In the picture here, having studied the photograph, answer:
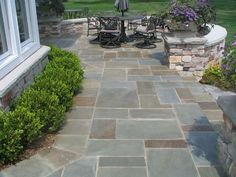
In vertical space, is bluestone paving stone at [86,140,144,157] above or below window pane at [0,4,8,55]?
below

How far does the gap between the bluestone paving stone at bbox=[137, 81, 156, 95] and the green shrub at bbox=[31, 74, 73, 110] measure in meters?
1.39

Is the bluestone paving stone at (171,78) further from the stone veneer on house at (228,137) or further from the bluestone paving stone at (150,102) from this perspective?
the stone veneer on house at (228,137)

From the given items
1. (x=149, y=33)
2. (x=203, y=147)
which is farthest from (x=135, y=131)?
(x=149, y=33)

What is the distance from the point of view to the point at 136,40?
9359mm

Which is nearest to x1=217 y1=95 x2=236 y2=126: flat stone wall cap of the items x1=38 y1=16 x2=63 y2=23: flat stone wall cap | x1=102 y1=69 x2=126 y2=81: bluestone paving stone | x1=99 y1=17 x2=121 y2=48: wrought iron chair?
x1=102 y1=69 x2=126 y2=81: bluestone paving stone

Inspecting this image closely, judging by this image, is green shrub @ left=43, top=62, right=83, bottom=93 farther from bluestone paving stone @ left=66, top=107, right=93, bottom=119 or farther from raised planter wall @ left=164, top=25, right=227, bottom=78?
raised planter wall @ left=164, top=25, right=227, bottom=78

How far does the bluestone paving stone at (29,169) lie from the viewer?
10.1ft

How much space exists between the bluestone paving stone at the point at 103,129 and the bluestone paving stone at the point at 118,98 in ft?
1.90

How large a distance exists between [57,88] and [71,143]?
0.88 meters

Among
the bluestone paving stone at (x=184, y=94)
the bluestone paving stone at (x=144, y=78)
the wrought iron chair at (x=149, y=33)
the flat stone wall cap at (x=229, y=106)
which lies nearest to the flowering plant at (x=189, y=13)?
the bluestone paving stone at (x=144, y=78)

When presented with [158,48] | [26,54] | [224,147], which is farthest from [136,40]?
[224,147]

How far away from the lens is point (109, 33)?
344 inches

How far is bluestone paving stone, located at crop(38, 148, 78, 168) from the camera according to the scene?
329 centimetres

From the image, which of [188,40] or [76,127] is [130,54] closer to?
[188,40]
